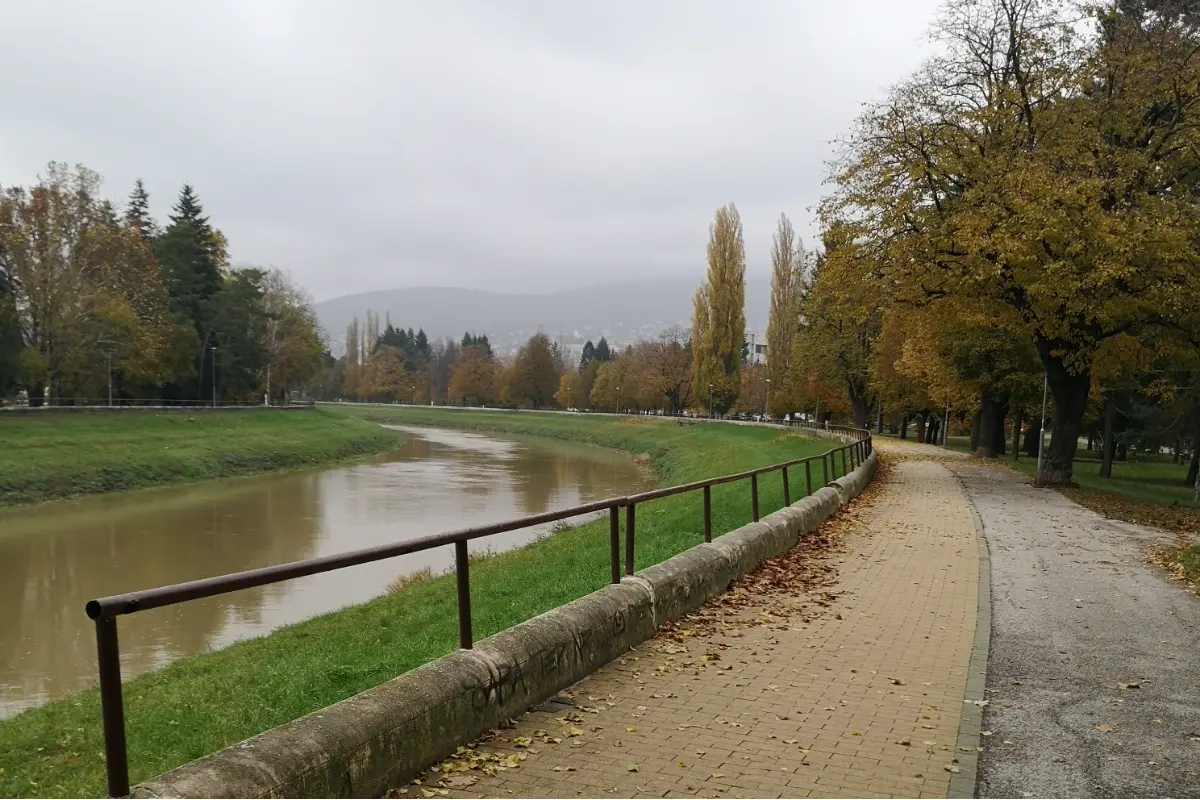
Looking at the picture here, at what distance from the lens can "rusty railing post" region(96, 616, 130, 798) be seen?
3.06 meters

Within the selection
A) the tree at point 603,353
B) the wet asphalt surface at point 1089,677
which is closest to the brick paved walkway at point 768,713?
the wet asphalt surface at point 1089,677

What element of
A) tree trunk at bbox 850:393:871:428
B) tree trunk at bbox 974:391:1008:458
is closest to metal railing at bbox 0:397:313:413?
tree trunk at bbox 850:393:871:428

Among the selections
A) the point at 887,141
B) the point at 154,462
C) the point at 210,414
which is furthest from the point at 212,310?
the point at 887,141

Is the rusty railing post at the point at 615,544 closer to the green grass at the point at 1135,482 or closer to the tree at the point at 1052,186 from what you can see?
the tree at the point at 1052,186

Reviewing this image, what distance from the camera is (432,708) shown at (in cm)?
444

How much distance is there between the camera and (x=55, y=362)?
44031 mm

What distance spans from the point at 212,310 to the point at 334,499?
38.8 metres

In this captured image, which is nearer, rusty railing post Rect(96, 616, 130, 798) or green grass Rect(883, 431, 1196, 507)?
rusty railing post Rect(96, 616, 130, 798)

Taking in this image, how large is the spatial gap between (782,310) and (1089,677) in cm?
5924

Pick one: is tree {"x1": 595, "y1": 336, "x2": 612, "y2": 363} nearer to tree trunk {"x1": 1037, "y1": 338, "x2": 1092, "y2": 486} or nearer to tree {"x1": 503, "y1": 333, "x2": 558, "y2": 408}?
tree {"x1": 503, "y1": 333, "x2": 558, "y2": 408}

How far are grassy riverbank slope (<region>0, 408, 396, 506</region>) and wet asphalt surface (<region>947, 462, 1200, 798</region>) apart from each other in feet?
92.1

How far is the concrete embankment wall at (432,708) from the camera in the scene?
11.4 feet

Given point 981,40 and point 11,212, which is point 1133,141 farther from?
point 11,212

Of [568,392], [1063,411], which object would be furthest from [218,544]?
[568,392]
